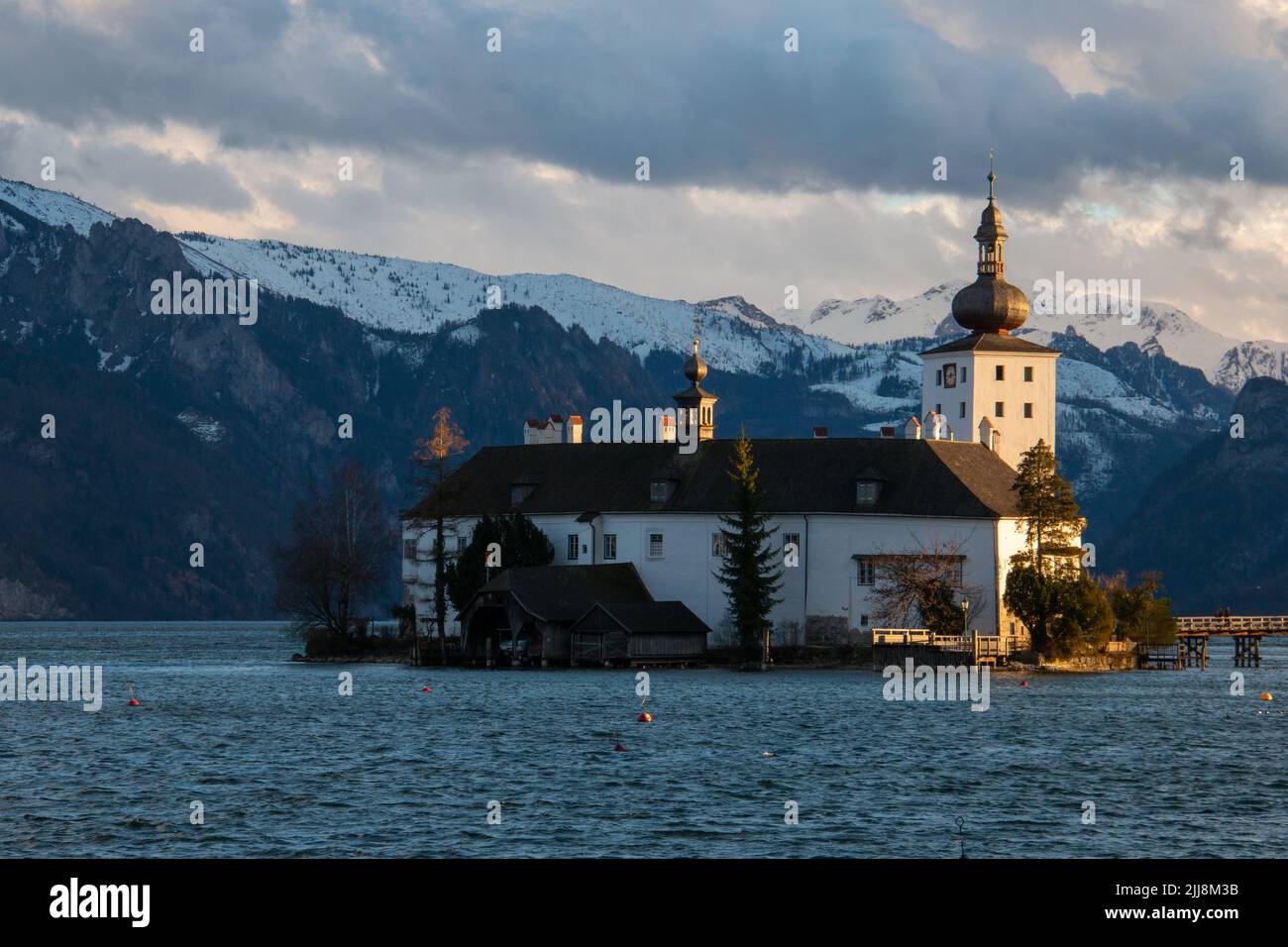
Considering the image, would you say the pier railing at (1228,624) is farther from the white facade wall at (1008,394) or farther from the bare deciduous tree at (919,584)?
the bare deciduous tree at (919,584)

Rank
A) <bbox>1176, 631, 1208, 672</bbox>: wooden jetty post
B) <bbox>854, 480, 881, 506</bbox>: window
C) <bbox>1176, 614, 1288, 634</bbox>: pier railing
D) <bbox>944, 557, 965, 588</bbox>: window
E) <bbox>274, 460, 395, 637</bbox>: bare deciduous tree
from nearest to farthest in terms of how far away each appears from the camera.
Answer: <bbox>944, 557, 965, 588</bbox>: window < <bbox>854, 480, 881, 506</bbox>: window < <bbox>1176, 631, 1208, 672</bbox>: wooden jetty post < <bbox>274, 460, 395, 637</bbox>: bare deciduous tree < <bbox>1176, 614, 1288, 634</bbox>: pier railing

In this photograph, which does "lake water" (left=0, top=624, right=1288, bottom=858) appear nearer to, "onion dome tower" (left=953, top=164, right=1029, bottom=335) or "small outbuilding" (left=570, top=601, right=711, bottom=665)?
"small outbuilding" (left=570, top=601, right=711, bottom=665)

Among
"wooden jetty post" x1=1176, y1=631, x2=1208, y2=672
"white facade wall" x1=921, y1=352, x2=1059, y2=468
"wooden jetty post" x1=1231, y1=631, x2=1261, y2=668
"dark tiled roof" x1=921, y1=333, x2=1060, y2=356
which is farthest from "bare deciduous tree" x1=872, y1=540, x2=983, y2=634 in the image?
"dark tiled roof" x1=921, y1=333, x2=1060, y2=356

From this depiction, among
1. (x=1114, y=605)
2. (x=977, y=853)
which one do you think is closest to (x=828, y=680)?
(x=1114, y=605)

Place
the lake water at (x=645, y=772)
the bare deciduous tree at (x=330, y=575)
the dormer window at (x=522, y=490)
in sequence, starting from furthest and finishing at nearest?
the bare deciduous tree at (x=330, y=575)
the dormer window at (x=522, y=490)
the lake water at (x=645, y=772)

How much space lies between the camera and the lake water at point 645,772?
39094mm

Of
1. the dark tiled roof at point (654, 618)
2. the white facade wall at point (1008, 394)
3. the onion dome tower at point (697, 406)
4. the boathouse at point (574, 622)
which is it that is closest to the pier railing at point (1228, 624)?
the white facade wall at point (1008, 394)

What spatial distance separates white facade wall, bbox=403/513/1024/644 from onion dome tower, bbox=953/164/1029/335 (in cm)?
3168

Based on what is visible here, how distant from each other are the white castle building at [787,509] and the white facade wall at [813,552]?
0.07 m

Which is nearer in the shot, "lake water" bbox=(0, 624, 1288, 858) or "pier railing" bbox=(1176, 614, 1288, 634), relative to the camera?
"lake water" bbox=(0, 624, 1288, 858)

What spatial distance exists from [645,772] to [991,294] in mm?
89286

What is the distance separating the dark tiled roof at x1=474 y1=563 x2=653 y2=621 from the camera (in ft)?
340

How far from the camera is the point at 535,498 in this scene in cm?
11781
